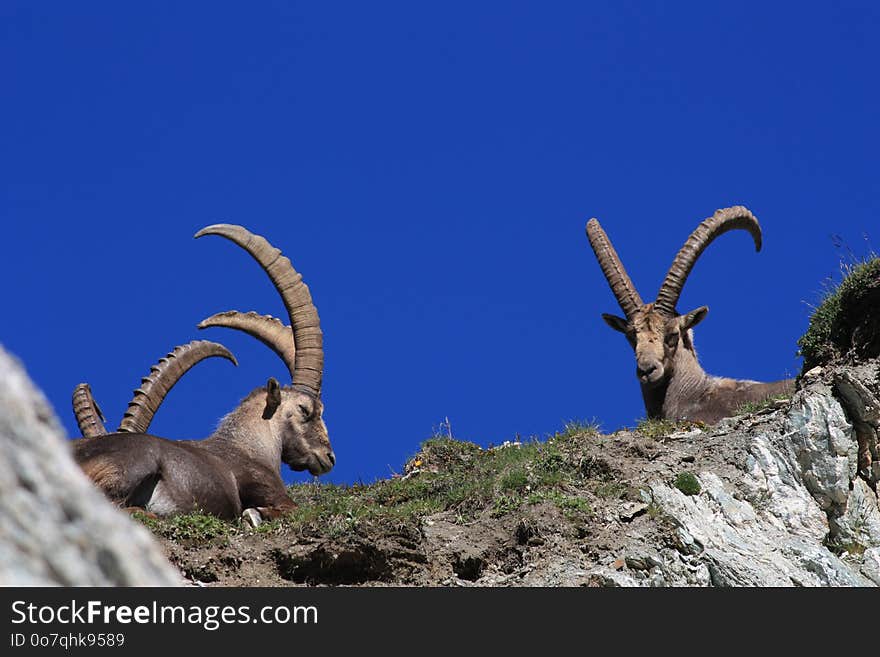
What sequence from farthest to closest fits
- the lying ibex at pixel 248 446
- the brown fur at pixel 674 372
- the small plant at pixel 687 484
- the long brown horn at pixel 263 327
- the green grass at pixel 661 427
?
the brown fur at pixel 674 372 < the long brown horn at pixel 263 327 < the green grass at pixel 661 427 < the lying ibex at pixel 248 446 < the small plant at pixel 687 484

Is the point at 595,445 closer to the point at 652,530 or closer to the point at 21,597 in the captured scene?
the point at 652,530

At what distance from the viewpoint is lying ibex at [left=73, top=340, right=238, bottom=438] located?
16.7m

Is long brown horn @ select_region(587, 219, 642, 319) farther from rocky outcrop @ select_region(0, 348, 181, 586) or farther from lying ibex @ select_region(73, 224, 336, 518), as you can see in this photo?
rocky outcrop @ select_region(0, 348, 181, 586)

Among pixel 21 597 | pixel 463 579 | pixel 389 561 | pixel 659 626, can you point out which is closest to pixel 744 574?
pixel 463 579

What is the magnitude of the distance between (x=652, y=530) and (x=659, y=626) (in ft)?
18.1

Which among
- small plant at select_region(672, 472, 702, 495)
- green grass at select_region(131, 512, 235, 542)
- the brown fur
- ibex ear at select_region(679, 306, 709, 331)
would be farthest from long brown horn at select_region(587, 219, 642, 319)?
green grass at select_region(131, 512, 235, 542)

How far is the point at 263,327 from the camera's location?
17734 millimetres

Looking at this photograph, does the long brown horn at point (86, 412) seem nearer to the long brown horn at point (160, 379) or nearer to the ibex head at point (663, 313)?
the long brown horn at point (160, 379)

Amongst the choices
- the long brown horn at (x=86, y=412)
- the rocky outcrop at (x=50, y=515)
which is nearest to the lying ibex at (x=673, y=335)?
the long brown horn at (x=86, y=412)

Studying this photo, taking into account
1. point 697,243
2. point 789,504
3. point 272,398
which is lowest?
point 789,504

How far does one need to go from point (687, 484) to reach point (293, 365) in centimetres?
697

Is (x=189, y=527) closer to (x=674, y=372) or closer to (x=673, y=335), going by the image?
(x=674, y=372)

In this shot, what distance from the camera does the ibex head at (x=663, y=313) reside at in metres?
19.1

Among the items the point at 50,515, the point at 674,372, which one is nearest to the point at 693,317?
the point at 674,372
